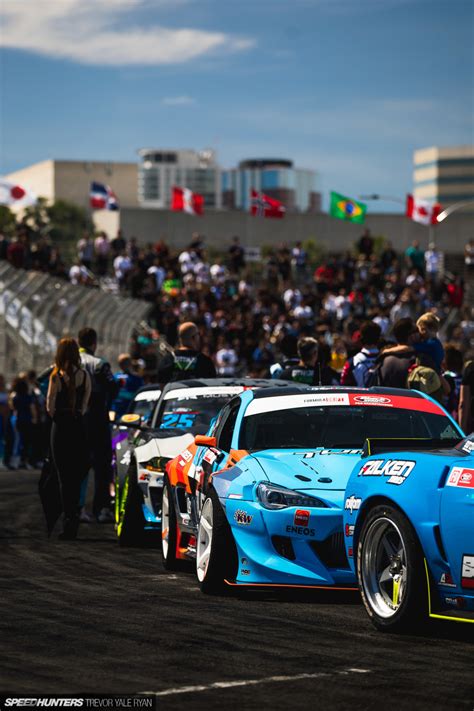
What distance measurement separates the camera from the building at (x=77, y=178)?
5166 inches

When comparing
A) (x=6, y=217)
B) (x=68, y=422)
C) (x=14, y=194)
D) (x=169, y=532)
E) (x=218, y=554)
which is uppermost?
(x=6, y=217)

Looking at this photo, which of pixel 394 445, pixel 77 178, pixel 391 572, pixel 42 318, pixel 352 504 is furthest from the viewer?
pixel 77 178

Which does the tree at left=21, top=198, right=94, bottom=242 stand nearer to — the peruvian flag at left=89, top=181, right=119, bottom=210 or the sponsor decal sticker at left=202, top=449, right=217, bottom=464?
the peruvian flag at left=89, top=181, right=119, bottom=210

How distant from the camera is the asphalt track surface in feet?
18.5

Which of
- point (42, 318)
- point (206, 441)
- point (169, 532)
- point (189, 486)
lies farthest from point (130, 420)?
point (42, 318)

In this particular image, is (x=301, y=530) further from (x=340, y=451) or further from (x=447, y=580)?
(x=447, y=580)

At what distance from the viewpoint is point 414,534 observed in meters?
7.04

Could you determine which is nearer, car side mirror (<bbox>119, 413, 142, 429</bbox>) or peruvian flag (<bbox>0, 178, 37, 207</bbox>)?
car side mirror (<bbox>119, 413, 142, 429</bbox>)

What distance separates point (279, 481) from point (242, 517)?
312mm

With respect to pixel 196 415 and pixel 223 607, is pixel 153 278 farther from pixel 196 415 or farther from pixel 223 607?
pixel 223 607

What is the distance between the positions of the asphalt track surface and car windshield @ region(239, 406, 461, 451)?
1.05m

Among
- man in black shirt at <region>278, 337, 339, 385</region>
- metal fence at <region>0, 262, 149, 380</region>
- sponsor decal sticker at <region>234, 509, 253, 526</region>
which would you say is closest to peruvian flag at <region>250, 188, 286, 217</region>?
metal fence at <region>0, 262, 149, 380</region>

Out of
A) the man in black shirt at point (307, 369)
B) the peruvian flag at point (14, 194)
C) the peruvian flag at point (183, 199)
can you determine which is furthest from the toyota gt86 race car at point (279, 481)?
the peruvian flag at point (183, 199)

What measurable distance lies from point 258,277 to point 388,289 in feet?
23.5
